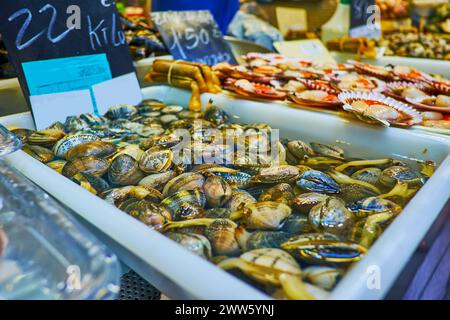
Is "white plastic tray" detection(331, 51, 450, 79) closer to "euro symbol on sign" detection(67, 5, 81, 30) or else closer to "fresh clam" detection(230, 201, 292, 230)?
"euro symbol on sign" detection(67, 5, 81, 30)

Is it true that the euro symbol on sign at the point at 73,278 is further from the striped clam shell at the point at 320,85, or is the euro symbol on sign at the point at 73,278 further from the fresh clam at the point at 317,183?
the striped clam shell at the point at 320,85

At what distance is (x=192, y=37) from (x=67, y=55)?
75 cm

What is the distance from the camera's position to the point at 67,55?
1270 mm

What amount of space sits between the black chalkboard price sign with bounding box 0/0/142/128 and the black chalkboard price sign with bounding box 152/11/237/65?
392 mm

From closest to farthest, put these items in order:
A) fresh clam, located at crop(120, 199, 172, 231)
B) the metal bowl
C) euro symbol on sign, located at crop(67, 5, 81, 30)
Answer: fresh clam, located at crop(120, 199, 172, 231) < euro symbol on sign, located at crop(67, 5, 81, 30) < the metal bowl

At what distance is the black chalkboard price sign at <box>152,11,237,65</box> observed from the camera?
1.80 m

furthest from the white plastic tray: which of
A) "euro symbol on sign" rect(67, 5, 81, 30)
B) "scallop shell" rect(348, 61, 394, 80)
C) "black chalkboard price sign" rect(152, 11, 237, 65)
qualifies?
"euro symbol on sign" rect(67, 5, 81, 30)

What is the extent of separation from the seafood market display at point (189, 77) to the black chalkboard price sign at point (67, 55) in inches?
5.9

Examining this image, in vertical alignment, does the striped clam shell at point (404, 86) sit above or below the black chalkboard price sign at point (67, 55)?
below

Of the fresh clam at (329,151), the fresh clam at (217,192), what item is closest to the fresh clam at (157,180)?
the fresh clam at (217,192)

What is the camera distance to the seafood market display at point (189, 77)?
4.79 feet

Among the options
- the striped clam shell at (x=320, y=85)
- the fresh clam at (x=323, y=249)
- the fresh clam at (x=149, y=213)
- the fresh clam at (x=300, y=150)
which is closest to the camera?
the fresh clam at (x=323, y=249)
